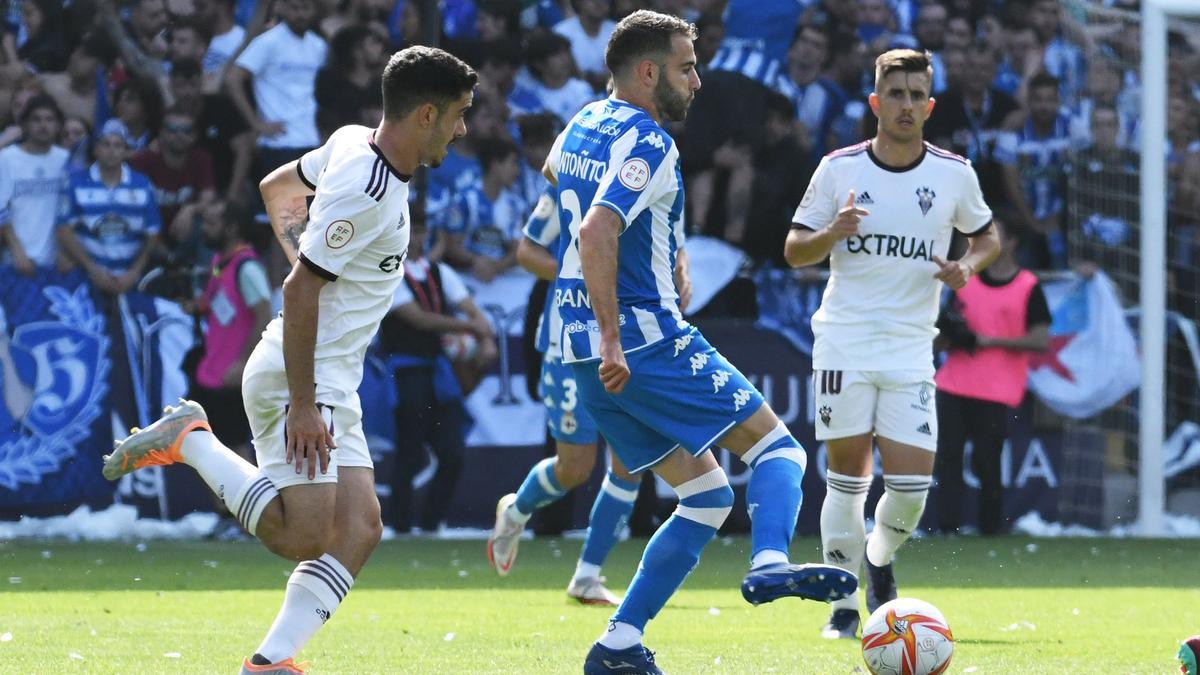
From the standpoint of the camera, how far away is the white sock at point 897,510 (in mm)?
7910

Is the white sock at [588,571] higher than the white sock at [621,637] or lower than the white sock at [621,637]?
lower

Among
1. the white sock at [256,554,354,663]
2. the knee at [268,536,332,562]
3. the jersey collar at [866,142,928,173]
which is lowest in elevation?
the white sock at [256,554,354,663]

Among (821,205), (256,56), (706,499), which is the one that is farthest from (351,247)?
(256,56)

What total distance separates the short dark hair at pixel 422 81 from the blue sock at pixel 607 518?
12.6 feet

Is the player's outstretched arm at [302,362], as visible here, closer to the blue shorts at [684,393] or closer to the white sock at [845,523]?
A: the blue shorts at [684,393]

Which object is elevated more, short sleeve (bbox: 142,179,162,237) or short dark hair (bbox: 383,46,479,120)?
short dark hair (bbox: 383,46,479,120)

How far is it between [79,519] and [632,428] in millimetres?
7737

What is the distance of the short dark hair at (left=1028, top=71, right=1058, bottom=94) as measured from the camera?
14.2 m

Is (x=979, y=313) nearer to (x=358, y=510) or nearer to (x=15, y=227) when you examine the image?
(x=15, y=227)

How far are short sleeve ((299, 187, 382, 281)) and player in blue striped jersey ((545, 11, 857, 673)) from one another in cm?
78

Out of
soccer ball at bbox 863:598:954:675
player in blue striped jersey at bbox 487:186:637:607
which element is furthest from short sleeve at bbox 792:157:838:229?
soccer ball at bbox 863:598:954:675

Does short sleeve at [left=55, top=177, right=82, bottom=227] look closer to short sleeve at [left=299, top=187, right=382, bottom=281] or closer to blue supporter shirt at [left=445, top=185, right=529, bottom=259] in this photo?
blue supporter shirt at [left=445, top=185, right=529, bottom=259]

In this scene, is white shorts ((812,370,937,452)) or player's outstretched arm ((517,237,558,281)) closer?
white shorts ((812,370,937,452))

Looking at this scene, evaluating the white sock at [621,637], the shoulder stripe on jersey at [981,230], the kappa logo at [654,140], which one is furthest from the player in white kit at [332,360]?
the shoulder stripe on jersey at [981,230]
